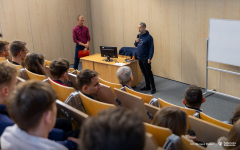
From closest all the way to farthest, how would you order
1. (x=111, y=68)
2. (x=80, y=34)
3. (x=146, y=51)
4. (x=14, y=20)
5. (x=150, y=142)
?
(x=150, y=142) → (x=146, y=51) → (x=111, y=68) → (x=80, y=34) → (x=14, y=20)

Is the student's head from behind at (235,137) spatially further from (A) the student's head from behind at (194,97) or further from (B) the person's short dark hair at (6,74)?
(B) the person's short dark hair at (6,74)

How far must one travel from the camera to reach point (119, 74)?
12.4 feet

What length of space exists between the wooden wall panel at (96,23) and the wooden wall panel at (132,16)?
1.36m

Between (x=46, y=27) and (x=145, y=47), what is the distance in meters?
4.00

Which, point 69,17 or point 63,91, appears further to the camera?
point 69,17

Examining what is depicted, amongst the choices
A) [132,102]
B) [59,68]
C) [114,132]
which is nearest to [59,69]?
[59,68]

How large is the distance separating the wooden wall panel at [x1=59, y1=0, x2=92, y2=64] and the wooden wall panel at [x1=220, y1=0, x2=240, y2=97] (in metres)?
5.23

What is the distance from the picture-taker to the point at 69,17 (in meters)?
8.90

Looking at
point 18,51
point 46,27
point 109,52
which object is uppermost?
point 46,27

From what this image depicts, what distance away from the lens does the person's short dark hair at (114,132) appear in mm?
978

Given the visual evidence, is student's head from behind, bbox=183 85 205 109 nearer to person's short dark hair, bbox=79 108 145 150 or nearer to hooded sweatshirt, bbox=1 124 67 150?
hooded sweatshirt, bbox=1 124 67 150

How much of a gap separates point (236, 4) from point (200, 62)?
154cm

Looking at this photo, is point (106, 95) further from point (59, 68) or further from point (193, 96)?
point (193, 96)

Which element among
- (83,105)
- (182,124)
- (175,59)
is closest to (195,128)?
(182,124)
